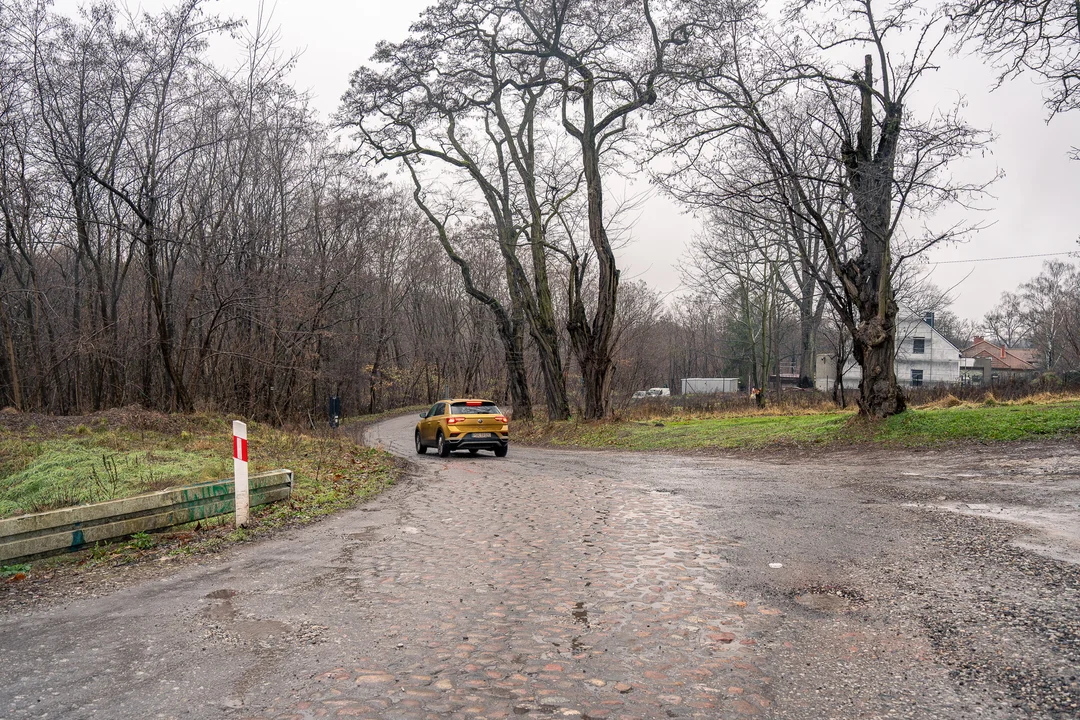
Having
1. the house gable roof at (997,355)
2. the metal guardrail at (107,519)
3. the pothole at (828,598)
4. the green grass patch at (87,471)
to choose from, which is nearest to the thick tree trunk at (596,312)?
the green grass patch at (87,471)

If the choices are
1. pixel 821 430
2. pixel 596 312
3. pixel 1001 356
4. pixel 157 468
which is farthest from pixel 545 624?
pixel 1001 356

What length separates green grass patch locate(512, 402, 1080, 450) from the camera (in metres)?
16.0

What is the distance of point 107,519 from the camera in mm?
7770

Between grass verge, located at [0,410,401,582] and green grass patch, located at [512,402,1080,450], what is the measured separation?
Result: 28.3 feet

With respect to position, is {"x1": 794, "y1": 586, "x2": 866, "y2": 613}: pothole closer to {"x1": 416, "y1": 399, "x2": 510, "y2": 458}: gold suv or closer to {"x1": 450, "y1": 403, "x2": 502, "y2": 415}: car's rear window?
{"x1": 416, "y1": 399, "x2": 510, "y2": 458}: gold suv

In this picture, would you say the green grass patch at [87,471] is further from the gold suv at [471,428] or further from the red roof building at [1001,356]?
the red roof building at [1001,356]

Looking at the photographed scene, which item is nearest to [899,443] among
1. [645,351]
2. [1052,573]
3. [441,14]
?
[1052,573]

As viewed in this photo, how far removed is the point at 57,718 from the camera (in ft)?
12.1

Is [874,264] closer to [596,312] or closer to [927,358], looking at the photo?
[596,312]

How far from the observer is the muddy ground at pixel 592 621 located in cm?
393

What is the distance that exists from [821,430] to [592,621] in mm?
15928

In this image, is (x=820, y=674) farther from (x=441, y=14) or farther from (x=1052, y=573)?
(x=441, y=14)

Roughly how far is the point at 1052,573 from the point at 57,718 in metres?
6.86

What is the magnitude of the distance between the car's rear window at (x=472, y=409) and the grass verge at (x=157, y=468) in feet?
10.3
